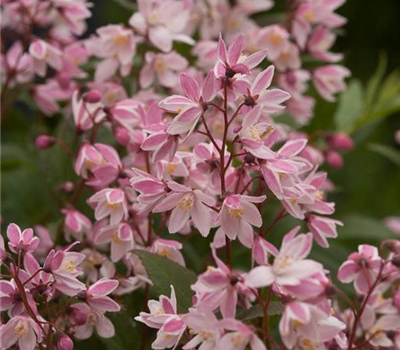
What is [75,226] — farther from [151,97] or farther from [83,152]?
[151,97]

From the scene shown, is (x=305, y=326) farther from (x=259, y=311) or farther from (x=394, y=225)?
(x=394, y=225)

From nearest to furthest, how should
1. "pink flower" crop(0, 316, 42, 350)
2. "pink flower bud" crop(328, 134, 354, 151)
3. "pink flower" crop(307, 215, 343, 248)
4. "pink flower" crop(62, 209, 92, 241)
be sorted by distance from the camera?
1. "pink flower" crop(0, 316, 42, 350)
2. "pink flower" crop(307, 215, 343, 248)
3. "pink flower" crop(62, 209, 92, 241)
4. "pink flower bud" crop(328, 134, 354, 151)

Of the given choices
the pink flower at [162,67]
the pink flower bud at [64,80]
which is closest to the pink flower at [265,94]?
the pink flower at [162,67]

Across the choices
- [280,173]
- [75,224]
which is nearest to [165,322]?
[280,173]

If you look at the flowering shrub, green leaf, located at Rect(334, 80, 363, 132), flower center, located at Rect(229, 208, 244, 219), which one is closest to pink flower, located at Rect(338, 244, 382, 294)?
the flowering shrub

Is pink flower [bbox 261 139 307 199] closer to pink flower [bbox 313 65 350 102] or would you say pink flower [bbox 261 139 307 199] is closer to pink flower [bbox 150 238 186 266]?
pink flower [bbox 150 238 186 266]
